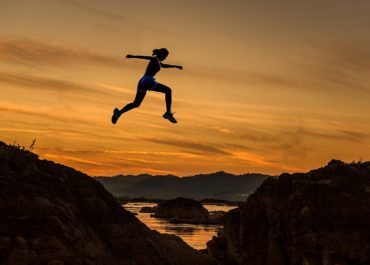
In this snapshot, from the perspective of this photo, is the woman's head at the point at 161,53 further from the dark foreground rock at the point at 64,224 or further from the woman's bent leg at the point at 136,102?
the dark foreground rock at the point at 64,224

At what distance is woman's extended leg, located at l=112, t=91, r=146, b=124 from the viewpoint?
17438 mm

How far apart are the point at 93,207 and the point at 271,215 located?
1212cm

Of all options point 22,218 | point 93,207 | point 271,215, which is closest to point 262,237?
point 271,215

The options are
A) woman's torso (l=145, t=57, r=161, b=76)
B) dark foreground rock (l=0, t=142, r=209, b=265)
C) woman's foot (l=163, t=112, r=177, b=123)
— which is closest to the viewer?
woman's torso (l=145, t=57, r=161, b=76)

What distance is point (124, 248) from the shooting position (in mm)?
21828

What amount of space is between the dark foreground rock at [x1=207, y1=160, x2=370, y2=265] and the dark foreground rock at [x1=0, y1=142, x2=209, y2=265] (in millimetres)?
6328

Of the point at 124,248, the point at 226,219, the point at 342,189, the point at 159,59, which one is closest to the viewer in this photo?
the point at 159,59

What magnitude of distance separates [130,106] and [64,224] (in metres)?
5.01

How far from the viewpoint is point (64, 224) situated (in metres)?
20.0

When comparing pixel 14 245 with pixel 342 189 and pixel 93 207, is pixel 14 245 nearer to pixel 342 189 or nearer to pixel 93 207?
pixel 93 207

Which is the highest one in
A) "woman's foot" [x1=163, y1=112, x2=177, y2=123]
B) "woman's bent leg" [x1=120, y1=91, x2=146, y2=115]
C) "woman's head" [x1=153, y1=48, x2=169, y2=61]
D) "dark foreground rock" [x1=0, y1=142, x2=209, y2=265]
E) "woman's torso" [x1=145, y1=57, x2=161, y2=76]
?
"woman's head" [x1=153, y1=48, x2=169, y2=61]

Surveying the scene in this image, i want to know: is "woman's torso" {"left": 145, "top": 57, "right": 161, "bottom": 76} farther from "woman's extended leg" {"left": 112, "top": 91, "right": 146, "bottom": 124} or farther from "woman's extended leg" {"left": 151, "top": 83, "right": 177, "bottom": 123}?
"woman's extended leg" {"left": 112, "top": 91, "right": 146, "bottom": 124}

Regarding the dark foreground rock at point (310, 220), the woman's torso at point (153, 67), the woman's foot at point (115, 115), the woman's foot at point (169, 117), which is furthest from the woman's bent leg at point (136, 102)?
the dark foreground rock at point (310, 220)

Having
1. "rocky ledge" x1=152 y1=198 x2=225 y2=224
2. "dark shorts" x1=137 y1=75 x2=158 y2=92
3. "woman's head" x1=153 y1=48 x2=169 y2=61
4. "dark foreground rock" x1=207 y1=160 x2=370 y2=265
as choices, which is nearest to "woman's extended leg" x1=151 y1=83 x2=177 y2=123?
"dark shorts" x1=137 y1=75 x2=158 y2=92
